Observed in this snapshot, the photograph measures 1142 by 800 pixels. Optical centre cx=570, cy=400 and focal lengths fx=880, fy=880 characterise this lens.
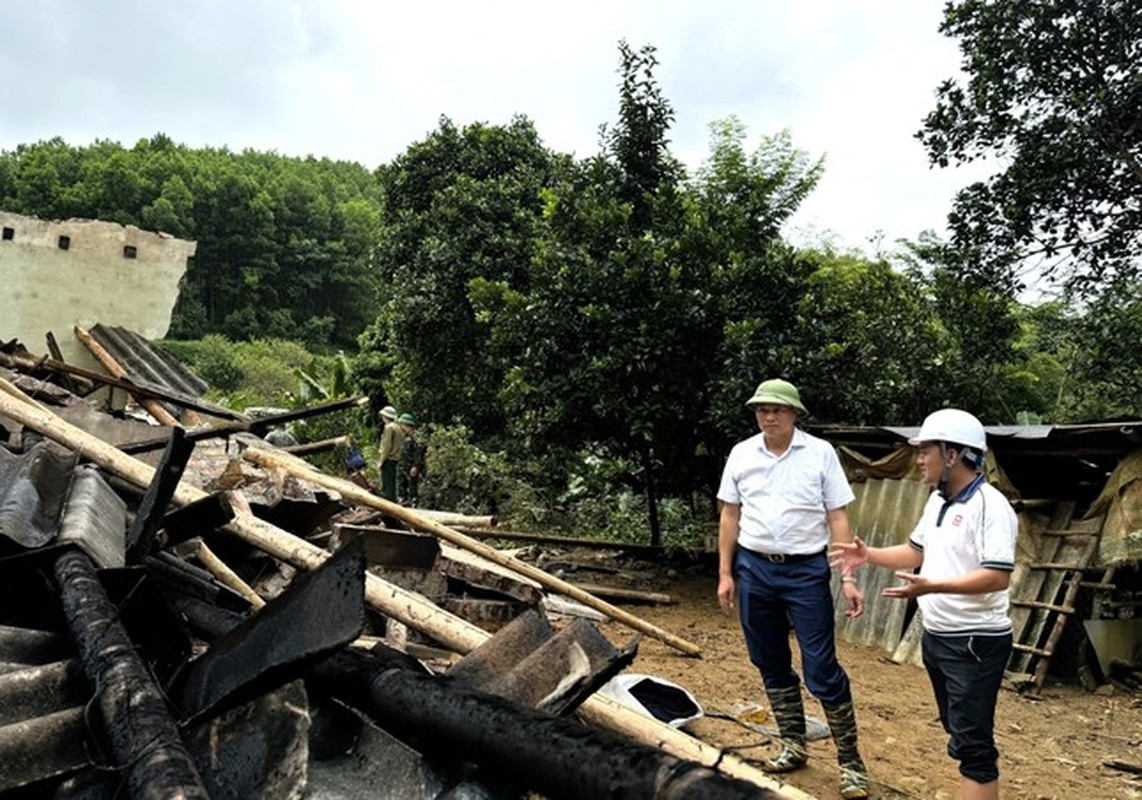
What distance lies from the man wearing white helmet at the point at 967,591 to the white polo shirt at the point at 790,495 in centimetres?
72

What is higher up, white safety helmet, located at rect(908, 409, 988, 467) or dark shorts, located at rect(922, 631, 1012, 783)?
white safety helmet, located at rect(908, 409, 988, 467)

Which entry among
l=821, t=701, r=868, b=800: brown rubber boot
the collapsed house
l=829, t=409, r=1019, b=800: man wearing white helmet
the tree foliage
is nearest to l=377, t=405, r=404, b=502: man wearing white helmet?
the collapsed house

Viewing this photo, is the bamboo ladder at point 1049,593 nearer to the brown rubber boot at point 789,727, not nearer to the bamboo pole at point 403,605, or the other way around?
the brown rubber boot at point 789,727

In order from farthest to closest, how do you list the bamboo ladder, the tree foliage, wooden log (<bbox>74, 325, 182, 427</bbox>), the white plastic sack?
1. the tree foliage
2. wooden log (<bbox>74, 325, 182, 427</bbox>)
3. the bamboo ladder
4. the white plastic sack

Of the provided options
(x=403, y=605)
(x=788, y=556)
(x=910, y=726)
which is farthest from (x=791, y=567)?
Result: (x=910, y=726)

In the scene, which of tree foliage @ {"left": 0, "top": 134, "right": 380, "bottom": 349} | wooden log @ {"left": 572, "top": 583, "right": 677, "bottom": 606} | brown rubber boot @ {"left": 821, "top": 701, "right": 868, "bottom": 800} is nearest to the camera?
brown rubber boot @ {"left": 821, "top": 701, "right": 868, "bottom": 800}

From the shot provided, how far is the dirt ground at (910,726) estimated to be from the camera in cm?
479

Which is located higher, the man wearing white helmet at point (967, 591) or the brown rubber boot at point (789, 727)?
the man wearing white helmet at point (967, 591)

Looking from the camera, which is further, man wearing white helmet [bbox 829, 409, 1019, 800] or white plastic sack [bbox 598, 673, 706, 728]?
white plastic sack [bbox 598, 673, 706, 728]

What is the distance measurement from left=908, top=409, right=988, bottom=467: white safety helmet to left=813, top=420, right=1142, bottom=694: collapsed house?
466 centimetres

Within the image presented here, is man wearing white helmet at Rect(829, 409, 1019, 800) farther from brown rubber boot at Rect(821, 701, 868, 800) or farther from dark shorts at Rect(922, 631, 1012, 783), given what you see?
brown rubber boot at Rect(821, 701, 868, 800)

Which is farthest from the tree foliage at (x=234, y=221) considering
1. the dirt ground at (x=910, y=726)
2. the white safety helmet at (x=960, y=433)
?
the white safety helmet at (x=960, y=433)

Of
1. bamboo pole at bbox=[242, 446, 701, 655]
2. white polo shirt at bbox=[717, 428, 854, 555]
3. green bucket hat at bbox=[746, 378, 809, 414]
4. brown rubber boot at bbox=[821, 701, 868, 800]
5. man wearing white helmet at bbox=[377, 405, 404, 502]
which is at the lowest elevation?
man wearing white helmet at bbox=[377, 405, 404, 502]

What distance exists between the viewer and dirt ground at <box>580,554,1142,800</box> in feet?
15.7
